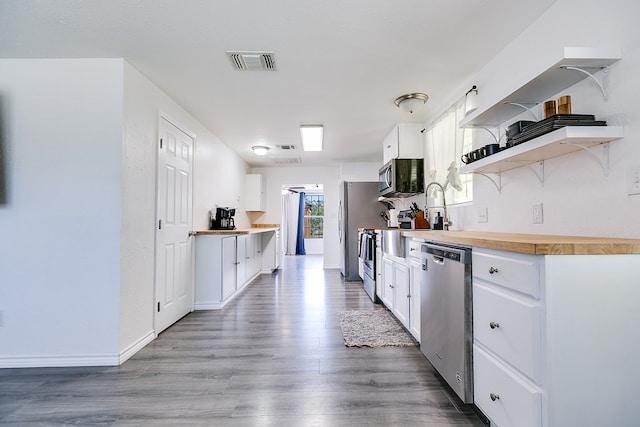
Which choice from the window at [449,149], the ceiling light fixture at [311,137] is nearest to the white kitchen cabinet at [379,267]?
the window at [449,149]

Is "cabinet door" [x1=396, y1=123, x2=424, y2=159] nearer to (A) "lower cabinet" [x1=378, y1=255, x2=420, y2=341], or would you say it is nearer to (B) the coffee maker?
(A) "lower cabinet" [x1=378, y1=255, x2=420, y2=341]

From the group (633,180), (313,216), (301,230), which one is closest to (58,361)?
(633,180)

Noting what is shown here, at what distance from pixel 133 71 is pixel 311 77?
4.89 feet

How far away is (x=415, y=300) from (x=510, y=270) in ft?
4.28

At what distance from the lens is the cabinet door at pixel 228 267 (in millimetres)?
3775

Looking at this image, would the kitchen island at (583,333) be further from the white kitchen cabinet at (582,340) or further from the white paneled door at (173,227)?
the white paneled door at (173,227)

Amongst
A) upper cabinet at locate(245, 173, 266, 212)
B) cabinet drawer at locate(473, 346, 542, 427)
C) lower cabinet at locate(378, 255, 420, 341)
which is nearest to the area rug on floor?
lower cabinet at locate(378, 255, 420, 341)

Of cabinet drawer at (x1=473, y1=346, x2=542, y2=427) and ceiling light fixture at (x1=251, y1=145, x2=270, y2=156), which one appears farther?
ceiling light fixture at (x1=251, y1=145, x2=270, y2=156)

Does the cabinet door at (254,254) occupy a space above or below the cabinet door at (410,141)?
below

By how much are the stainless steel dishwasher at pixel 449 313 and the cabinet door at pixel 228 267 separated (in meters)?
2.56

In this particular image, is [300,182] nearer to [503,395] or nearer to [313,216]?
[313,216]

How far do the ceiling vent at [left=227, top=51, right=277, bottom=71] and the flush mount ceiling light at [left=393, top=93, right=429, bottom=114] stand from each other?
1374mm

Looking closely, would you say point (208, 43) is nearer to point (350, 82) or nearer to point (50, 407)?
point (350, 82)

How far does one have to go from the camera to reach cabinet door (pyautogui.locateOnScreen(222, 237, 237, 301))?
12.4ft
